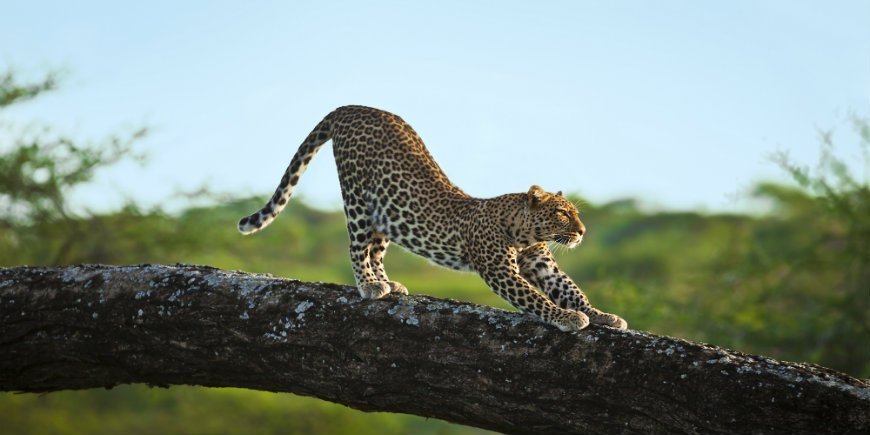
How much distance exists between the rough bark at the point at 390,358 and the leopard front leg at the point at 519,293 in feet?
0.30

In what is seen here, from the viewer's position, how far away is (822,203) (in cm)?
1762

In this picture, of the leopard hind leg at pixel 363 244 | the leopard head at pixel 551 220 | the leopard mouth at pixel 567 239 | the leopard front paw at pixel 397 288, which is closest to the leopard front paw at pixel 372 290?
the leopard front paw at pixel 397 288

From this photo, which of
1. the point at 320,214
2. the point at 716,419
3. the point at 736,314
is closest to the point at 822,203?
the point at 736,314

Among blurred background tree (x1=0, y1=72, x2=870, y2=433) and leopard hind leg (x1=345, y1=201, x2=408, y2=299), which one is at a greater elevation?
blurred background tree (x1=0, y1=72, x2=870, y2=433)

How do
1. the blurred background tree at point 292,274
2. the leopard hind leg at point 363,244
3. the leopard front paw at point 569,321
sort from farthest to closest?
the blurred background tree at point 292,274 → the leopard hind leg at point 363,244 → the leopard front paw at point 569,321

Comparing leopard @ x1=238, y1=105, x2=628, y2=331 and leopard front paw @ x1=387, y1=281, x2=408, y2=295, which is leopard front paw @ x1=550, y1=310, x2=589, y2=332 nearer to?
leopard @ x1=238, y1=105, x2=628, y2=331

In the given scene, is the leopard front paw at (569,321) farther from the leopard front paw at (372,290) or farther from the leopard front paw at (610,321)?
the leopard front paw at (372,290)

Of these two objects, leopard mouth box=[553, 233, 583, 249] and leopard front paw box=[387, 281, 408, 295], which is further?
leopard mouth box=[553, 233, 583, 249]

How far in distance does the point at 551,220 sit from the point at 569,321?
1.15 meters

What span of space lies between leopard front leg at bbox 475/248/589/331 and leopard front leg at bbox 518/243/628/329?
22 cm

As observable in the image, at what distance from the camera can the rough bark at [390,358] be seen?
5.50 meters

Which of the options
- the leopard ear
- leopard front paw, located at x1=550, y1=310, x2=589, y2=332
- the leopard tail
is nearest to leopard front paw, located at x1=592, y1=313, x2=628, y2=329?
leopard front paw, located at x1=550, y1=310, x2=589, y2=332

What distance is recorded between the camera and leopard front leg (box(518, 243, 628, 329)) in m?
6.93

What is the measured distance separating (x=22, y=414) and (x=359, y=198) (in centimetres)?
1982
